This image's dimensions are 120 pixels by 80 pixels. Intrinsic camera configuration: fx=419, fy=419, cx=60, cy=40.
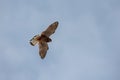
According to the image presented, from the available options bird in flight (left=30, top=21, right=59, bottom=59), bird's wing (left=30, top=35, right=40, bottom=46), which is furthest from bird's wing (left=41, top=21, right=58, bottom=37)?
bird's wing (left=30, top=35, right=40, bottom=46)

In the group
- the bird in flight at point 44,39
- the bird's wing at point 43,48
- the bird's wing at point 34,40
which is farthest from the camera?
the bird's wing at point 43,48

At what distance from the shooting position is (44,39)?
3994cm

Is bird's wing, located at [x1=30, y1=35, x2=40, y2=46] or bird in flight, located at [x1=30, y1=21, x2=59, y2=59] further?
bird in flight, located at [x1=30, y1=21, x2=59, y2=59]

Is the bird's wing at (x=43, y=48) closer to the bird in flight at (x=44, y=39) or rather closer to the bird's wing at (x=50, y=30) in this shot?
the bird in flight at (x=44, y=39)

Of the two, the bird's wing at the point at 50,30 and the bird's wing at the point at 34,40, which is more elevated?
the bird's wing at the point at 50,30

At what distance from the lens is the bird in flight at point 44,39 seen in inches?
1569

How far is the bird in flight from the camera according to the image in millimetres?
39844

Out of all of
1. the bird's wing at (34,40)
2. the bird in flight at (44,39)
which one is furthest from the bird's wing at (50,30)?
the bird's wing at (34,40)

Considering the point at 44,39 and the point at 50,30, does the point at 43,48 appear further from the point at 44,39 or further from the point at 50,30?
the point at 50,30

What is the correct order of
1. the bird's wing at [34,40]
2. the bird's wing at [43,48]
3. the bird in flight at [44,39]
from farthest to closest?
the bird's wing at [43,48] < the bird in flight at [44,39] < the bird's wing at [34,40]

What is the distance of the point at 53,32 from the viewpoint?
3975cm

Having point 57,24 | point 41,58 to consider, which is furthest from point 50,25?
point 41,58

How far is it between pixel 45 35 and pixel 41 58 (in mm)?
2355

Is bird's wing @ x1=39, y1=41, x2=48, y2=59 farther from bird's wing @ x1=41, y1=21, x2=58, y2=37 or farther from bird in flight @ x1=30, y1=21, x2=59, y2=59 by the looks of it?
bird's wing @ x1=41, y1=21, x2=58, y2=37
